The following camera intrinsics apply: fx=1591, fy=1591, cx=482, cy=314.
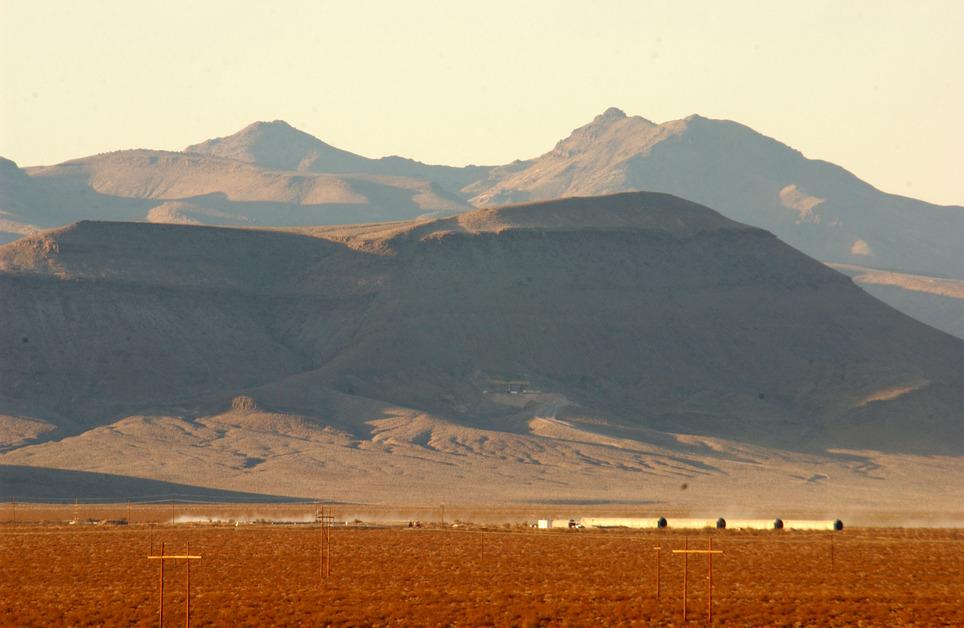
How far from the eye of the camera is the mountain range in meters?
132

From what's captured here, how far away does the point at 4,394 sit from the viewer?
148750mm

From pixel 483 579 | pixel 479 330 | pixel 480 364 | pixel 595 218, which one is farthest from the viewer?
pixel 595 218

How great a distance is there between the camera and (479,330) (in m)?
166

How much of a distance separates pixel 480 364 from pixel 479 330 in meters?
6.05

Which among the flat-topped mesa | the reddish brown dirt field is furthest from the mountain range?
the reddish brown dirt field

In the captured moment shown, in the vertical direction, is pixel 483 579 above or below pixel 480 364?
below

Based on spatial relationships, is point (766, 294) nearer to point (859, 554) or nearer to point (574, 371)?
point (574, 371)

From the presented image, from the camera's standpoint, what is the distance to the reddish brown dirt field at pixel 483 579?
40.7m

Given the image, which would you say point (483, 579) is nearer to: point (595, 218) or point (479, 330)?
point (479, 330)

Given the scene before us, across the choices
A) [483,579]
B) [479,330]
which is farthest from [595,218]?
[483,579]

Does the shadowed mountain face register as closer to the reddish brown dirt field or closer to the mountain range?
the mountain range

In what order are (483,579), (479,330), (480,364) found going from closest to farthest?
(483,579)
(480,364)
(479,330)

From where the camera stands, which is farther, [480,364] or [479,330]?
[479,330]

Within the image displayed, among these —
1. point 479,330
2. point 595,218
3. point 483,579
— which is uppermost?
point 595,218
